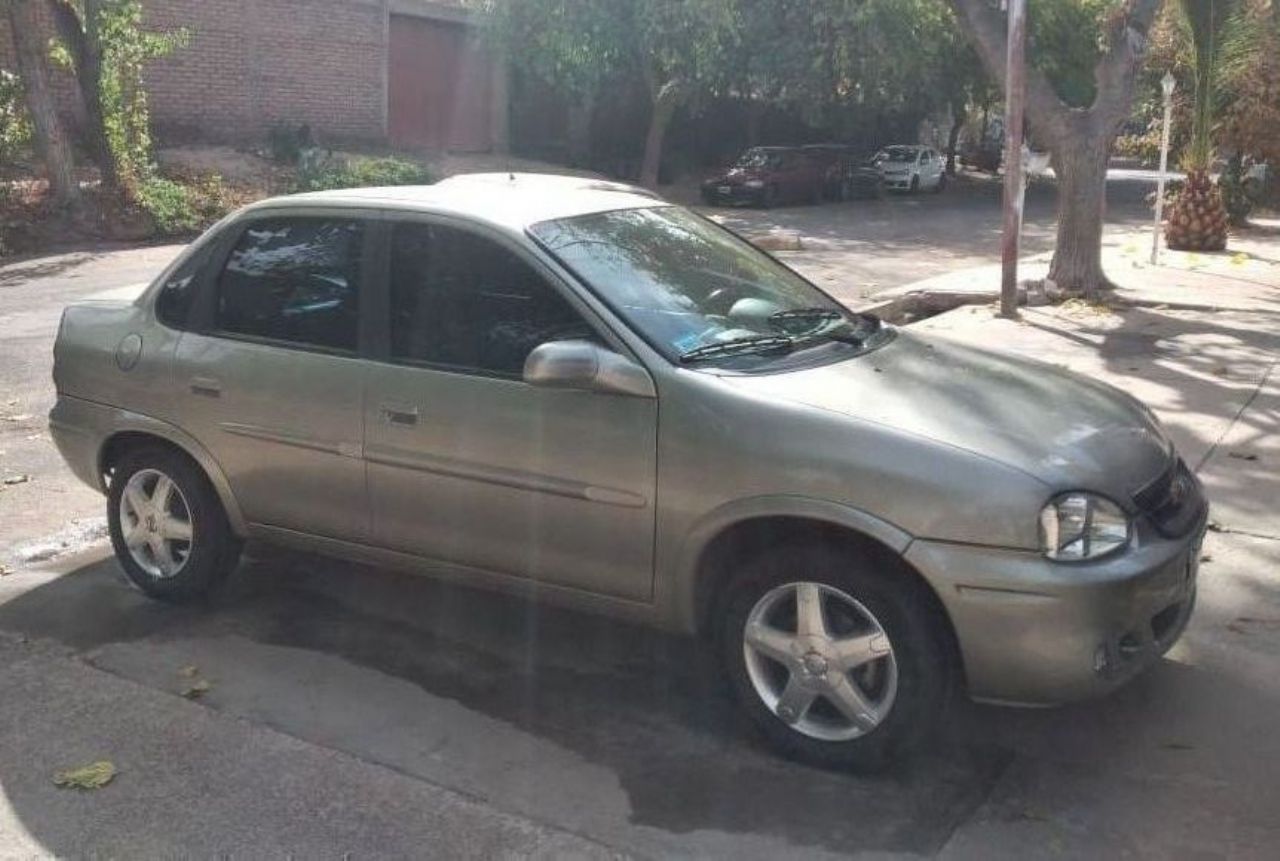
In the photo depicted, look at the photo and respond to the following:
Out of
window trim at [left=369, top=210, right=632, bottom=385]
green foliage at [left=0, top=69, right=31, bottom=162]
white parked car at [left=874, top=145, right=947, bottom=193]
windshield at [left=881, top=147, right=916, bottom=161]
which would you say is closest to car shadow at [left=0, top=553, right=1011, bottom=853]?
window trim at [left=369, top=210, right=632, bottom=385]

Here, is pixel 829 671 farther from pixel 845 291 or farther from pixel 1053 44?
pixel 1053 44

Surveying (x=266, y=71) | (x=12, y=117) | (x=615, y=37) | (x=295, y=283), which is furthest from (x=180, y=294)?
(x=615, y=37)

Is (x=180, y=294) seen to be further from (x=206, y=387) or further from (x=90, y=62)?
(x=90, y=62)

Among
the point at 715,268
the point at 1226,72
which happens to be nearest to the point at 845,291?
the point at 1226,72

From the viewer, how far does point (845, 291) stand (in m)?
15.5

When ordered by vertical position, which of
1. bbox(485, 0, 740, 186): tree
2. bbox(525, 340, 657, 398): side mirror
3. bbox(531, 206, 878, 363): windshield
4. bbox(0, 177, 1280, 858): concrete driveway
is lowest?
bbox(0, 177, 1280, 858): concrete driveway

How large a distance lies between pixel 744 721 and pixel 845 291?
12.1m

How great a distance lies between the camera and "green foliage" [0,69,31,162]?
1838 centimetres

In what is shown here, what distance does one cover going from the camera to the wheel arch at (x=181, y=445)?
4887mm

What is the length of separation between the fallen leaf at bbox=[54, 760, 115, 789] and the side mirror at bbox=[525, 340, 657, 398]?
5.69 feet

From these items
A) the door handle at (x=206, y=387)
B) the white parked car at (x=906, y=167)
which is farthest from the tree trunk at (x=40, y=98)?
the white parked car at (x=906, y=167)

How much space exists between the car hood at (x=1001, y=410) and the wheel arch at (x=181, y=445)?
2188 mm

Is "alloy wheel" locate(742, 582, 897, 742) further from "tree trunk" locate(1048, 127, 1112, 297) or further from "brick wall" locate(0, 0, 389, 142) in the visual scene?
"brick wall" locate(0, 0, 389, 142)

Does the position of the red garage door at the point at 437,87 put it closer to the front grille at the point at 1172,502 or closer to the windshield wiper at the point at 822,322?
the windshield wiper at the point at 822,322
